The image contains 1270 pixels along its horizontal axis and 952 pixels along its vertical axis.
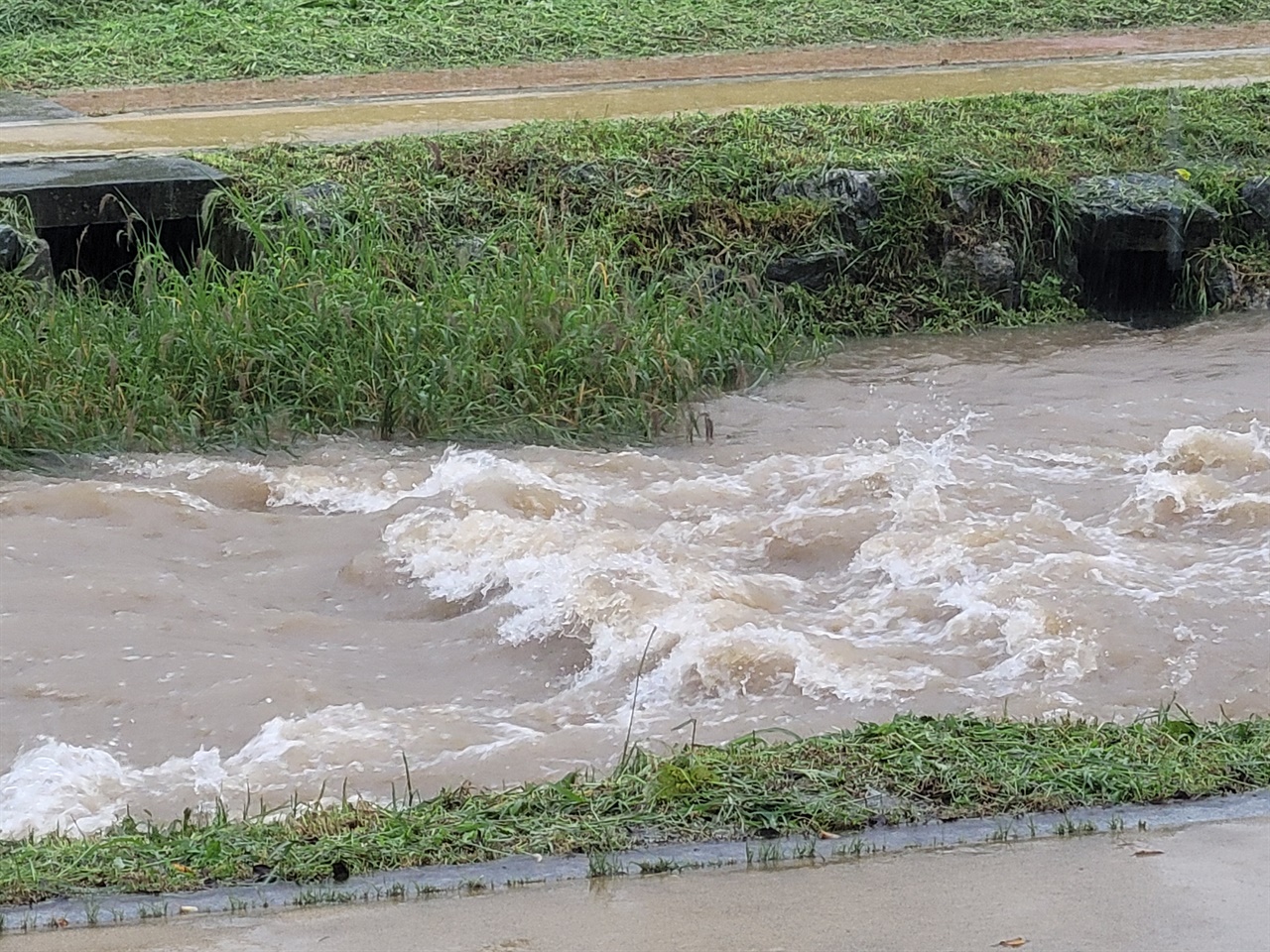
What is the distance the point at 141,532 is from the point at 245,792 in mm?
2183

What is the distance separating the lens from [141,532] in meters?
6.05

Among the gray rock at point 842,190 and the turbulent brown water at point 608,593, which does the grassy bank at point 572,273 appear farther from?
the turbulent brown water at point 608,593

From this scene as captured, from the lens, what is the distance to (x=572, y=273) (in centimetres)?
770

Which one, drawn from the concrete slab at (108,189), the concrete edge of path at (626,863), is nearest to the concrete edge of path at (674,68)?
the concrete slab at (108,189)

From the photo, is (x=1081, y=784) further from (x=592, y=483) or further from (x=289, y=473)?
(x=289, y=473)

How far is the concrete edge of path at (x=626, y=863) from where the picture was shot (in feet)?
10.00

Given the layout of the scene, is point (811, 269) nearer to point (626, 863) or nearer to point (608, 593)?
point (608, 593)

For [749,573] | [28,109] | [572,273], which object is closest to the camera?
[749,573]

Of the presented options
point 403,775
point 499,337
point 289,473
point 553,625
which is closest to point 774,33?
point 499,337

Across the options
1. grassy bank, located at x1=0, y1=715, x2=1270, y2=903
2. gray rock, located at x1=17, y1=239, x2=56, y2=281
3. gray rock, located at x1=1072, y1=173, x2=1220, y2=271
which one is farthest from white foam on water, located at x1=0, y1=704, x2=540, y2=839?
gray rock, located at x1=1072, y1=173, x2=1220, y2=271

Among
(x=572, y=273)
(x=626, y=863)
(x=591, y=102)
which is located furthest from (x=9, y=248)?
(x=626, y=863)

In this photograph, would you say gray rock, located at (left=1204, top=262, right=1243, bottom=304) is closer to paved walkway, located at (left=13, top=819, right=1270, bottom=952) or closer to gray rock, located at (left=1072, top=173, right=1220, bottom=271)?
gray rock, located at (left=1072, top=173, right=1220, bottom=271)

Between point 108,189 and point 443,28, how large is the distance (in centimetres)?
574

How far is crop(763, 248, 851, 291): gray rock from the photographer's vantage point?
28.5 feet
